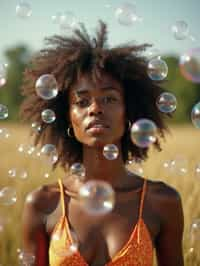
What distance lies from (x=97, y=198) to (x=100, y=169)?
180mm

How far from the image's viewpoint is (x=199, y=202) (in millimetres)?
4633

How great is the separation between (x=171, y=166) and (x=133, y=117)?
538 millimetres

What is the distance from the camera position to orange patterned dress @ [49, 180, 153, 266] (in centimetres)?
329

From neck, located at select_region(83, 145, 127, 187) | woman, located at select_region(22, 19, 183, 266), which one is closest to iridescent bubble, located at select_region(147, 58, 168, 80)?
woman, located at select_region(22, 19, 183, 266)

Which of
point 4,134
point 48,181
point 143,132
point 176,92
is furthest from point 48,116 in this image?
point 176,92

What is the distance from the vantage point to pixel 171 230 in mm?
3482

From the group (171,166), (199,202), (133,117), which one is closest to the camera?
(133,117)

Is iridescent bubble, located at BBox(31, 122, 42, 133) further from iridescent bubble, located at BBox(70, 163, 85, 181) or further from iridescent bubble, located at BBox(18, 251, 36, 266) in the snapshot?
iridescent bubble, located at BBox(18, 251, 36, 266)

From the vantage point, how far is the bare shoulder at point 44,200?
350 centimetres

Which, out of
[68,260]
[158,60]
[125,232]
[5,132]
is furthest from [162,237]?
[5,132]

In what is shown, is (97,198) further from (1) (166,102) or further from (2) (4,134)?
(2) (4,134)

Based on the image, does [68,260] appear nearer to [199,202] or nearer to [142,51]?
[142,51]

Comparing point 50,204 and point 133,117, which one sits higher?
point 133,117

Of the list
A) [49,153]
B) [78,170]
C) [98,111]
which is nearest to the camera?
[98,111]
